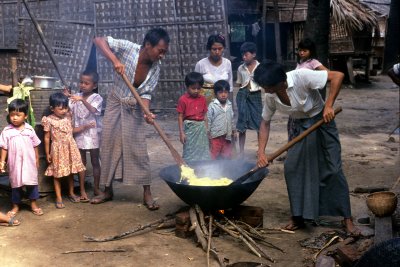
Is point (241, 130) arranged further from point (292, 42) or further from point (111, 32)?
point (292, 42)

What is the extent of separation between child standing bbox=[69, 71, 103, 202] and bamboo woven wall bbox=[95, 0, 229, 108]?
5286mm

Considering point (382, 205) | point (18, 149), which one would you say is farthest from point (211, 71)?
point (382, 205)

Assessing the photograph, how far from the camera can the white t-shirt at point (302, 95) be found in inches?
166

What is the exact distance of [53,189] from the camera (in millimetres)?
5715

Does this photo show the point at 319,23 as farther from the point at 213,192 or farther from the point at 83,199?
the point at 213,192

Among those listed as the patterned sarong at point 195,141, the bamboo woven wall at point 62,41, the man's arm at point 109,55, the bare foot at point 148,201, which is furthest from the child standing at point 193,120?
the bamboo woven wall at point 62,41

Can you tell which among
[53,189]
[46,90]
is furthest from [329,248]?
[46,90]

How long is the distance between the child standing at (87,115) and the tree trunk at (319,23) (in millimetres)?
5047

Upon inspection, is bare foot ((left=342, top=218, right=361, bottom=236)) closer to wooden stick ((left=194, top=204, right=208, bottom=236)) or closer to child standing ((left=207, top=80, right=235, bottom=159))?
wooden stick ((left=194, top=204, right=208, bottom=236))

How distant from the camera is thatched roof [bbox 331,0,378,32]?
1675cm

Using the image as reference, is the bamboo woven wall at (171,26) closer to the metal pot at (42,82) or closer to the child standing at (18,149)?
the metal pot at (42,82)

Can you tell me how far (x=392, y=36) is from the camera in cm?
1900

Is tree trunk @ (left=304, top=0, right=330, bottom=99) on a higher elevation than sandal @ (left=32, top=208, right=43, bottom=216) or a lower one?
higher

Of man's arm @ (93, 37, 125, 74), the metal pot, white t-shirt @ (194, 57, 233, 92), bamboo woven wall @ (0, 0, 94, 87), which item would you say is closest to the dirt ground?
the metal pot
